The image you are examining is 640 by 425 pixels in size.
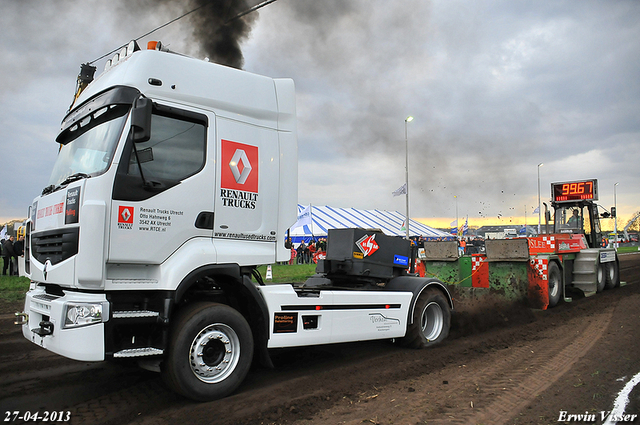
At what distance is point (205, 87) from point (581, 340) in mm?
6647

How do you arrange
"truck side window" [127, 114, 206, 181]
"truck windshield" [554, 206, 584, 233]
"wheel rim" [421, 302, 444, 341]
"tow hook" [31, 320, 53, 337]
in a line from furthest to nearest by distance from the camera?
"truck windshield" [554, 206, 584, 233]
"wheel rim" [421, 302, 444, 341]
"truck side window" [127, 114, 206, 181]
"tow hook" [31, 320, 53, 337]

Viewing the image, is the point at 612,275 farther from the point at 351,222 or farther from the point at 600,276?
the point at 351,222

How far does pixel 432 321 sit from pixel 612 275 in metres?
10.4

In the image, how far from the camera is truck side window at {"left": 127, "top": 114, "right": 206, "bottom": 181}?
13.6 ft

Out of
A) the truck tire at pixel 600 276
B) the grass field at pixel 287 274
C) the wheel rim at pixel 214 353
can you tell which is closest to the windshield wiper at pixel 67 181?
the wheel rim at pixel 214 353

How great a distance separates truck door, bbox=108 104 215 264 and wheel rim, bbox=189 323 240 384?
88 cm

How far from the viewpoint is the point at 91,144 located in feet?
14.3

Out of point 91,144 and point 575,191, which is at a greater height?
point 575,191

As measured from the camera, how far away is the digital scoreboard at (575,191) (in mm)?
14211

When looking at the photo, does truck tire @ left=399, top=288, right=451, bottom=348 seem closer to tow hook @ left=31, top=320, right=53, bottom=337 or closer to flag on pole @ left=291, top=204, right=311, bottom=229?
tow hook @ left=31, top=320, right=53, bottom=337

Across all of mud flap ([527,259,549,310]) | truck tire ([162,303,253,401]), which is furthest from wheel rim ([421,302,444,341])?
mud flap ([527,259,549,310])

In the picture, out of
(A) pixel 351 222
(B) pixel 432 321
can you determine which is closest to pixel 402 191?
(A) pixel 351 222

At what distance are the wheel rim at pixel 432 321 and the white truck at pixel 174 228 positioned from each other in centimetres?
191

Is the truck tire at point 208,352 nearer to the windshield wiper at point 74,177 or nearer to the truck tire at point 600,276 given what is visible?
the windshield wiper at point 74,177
